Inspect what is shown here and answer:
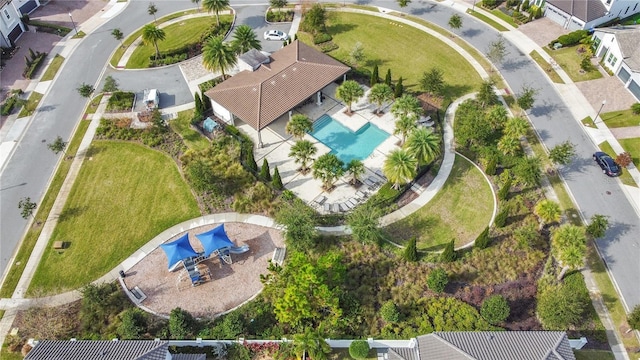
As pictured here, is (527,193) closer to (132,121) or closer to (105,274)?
(105,274)

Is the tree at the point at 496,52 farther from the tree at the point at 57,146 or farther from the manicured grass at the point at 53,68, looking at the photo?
the manicured grass at the point at 53,68

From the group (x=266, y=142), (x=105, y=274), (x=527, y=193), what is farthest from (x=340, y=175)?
(x=105, y=274)

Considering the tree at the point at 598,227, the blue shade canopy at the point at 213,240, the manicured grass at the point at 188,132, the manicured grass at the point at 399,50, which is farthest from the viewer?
the manicured grass at the point at 399,50

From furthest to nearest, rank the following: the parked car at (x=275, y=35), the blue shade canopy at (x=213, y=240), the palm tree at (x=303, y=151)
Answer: the parked car at (x=275, y=35)
the palm tree at (x=303, y=151)
the blue shade canopy at (x=213, y=240)

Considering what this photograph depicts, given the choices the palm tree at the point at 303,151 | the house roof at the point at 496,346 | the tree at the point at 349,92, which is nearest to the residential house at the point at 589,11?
the tree at the point at 349,92

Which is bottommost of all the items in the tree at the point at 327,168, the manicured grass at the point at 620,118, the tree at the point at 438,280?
the tree at the point at 438,280

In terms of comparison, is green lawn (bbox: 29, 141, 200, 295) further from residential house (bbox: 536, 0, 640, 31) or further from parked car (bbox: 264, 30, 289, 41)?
residential house (bbox: 536, 0, 640, 31)
